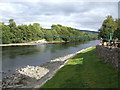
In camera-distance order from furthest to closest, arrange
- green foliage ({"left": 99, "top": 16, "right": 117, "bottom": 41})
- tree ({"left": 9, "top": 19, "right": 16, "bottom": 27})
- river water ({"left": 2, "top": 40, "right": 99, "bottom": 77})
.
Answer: tree ({"left": 9, "top": 19, "right": 16, "bottom": 27}) < green foliage ({"left": 99, "top": 16, "right": 117, "bottom": 41}) < river water ({"left": 2, "top": 40, "right": 99, "bottom": 77})

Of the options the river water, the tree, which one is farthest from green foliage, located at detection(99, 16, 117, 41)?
the tree

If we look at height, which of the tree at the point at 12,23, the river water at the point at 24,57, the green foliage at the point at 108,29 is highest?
the tree at the point at 12,23

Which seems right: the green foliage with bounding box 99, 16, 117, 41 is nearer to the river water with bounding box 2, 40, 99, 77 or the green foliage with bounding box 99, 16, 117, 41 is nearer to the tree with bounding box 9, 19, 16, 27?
the river water with bounding box 2, 40, 99, 77

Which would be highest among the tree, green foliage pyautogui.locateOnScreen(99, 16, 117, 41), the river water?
the tree

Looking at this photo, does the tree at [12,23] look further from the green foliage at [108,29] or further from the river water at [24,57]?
the green foliage at [108,29]

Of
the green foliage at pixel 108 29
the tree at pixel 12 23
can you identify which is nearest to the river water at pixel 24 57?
the green foliage at pixel 108 29

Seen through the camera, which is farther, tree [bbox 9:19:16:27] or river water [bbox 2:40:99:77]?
tree [bbox 9:19:16:27]

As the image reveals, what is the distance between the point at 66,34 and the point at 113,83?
530 feet

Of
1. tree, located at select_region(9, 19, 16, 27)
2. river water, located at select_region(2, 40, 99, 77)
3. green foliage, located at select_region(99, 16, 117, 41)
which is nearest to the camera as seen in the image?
river water, located at select_region(2, 40, 99, 77)

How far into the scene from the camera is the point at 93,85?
12.8 m

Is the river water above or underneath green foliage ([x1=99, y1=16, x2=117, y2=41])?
underneath

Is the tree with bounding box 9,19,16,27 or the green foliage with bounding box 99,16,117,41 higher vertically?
the tree with bounding box 9,19,16,27

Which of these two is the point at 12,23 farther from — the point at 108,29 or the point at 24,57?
the point at 108,29

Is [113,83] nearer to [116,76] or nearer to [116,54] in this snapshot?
[116,76]
